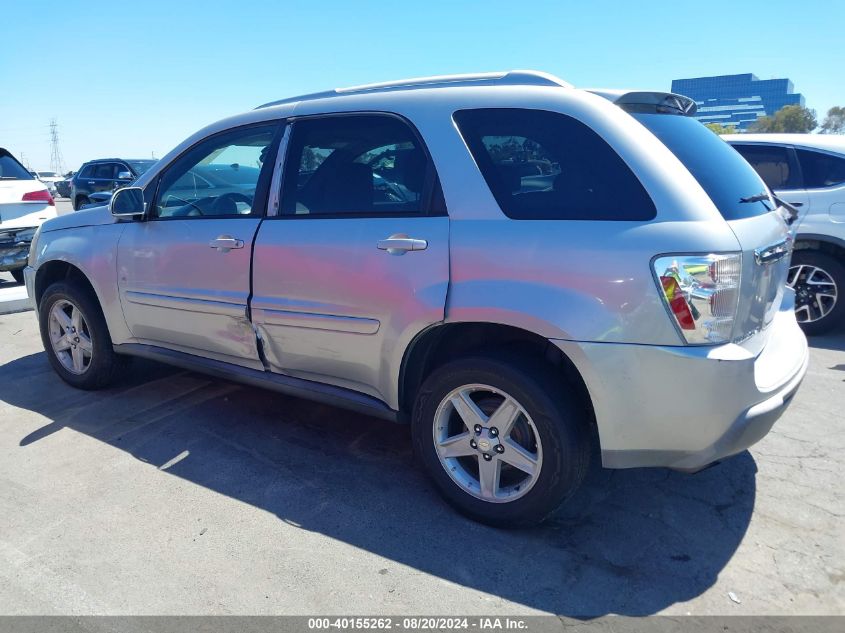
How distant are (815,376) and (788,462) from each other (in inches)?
67.1

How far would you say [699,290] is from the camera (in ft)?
7.39

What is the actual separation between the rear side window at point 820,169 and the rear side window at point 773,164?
3.8 inches

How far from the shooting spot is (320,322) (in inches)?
Answer: 124

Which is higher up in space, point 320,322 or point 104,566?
point 320,322

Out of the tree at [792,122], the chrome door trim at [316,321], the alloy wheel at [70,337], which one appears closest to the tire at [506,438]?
the chrome door trim at [316,321]

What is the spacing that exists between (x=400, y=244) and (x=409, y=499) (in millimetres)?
1263

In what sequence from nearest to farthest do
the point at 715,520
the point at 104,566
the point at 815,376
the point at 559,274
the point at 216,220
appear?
1. the point at 559,274
2. the point at 104,566
3. the point at 715,520
4. the point at 216,220
5. the point at 815,376

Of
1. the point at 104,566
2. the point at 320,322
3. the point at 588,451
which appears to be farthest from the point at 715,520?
the point at 104,566

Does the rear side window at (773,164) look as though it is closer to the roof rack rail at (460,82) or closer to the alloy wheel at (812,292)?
the alloy wheel at (812,292)

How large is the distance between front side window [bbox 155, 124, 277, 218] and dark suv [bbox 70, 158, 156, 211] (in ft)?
44.5

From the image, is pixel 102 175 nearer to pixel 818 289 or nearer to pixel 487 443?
pixel 818 289

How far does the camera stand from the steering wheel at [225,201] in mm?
3631

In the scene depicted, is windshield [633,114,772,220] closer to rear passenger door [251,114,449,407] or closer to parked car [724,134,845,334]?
rear passenger door [251,114,449,407]

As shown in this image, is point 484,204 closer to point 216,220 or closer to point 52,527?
point 216,220
